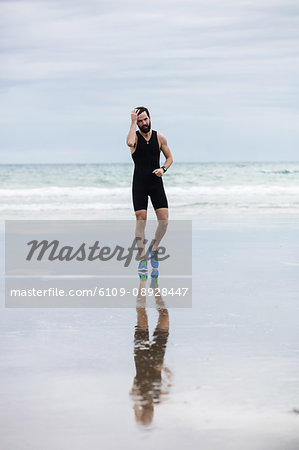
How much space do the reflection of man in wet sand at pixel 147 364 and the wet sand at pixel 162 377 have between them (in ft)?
0.04

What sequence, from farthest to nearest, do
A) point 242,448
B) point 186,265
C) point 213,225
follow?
point 213,225, point 186,265, point 242,448

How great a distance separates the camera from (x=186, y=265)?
9836 mm

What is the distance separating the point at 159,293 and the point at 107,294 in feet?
1.73

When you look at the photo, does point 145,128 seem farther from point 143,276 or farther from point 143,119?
point 143,276

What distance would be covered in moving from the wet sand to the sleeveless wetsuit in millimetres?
1539

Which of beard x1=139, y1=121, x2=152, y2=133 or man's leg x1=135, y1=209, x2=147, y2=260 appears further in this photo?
man's leg x1=135, y1=209, x2=147, y2=260

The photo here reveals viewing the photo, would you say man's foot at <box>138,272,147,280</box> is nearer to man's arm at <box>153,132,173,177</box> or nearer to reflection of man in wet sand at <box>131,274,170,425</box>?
man's arm at <box>153,132,173,177</box>

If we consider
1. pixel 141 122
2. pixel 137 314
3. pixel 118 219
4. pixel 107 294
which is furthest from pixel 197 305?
pixel 118 219

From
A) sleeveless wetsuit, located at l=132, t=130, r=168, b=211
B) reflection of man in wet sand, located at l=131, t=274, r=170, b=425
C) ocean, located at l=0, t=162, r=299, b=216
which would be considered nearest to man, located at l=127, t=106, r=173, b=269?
sleeveless wetsuit, located at l=132, t=130, r=168, b=211

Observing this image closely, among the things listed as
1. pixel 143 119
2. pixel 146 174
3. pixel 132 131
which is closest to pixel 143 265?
pixel 146 174

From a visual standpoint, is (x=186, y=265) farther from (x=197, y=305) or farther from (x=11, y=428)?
(x=11, y=428)

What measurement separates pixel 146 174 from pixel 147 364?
421cm

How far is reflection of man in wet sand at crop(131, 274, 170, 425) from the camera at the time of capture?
404 centimetres

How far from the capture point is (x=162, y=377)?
15.2 feet
